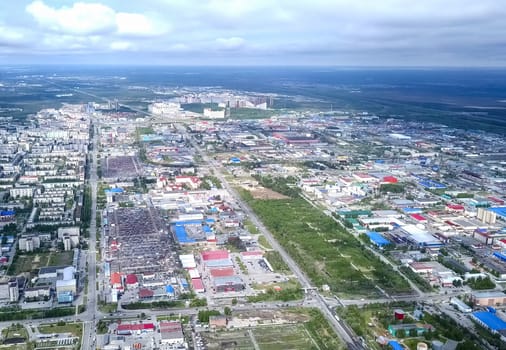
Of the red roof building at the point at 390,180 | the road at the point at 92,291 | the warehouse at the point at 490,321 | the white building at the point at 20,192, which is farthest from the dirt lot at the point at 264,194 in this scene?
the warehouse at the point at 490,321

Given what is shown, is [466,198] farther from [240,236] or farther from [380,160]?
[240,236]

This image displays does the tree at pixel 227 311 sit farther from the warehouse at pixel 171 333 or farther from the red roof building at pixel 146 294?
the red roof building at pixel 146 294

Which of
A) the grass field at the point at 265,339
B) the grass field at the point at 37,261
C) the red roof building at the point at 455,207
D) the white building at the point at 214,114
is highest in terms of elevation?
the white building at the point at 214,114

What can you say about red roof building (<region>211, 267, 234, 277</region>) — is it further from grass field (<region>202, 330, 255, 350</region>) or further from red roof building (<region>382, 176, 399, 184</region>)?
red roof building (<region>382, 176, 399, 184</region>)

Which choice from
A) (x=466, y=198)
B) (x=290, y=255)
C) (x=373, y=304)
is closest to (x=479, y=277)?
(x=373, y=304)

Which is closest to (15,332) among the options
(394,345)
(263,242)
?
(263,242)

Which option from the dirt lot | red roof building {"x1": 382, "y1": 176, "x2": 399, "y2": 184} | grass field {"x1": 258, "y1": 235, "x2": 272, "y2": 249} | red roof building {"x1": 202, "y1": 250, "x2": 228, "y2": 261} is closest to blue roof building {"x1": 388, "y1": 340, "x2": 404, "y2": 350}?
red roof building {"x1": 202, "y1": 250, "x2": 228, "y2": 261}
